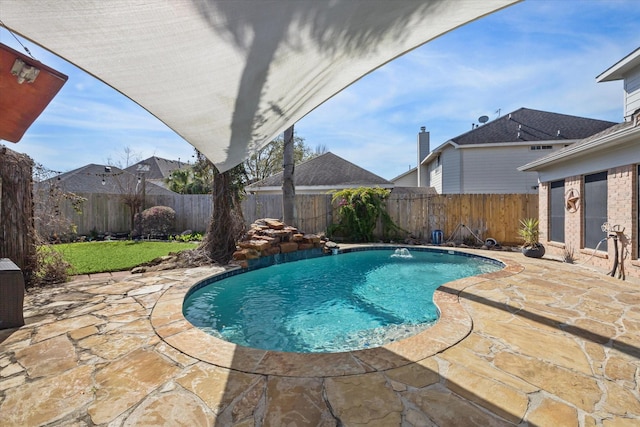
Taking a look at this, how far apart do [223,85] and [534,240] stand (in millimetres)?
8804

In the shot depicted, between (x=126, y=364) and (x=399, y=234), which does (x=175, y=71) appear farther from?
(x=399, y=234)

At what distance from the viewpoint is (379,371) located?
2309mm

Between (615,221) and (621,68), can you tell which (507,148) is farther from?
(615,221)

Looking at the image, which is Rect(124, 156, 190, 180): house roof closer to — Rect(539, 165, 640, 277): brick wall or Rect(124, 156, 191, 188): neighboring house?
Rect(124, 156, 191, 188): neighboring house

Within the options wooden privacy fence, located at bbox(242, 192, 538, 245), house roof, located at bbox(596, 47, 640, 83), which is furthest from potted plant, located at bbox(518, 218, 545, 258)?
house roof, located at bbox(596, 47, 640, 83)

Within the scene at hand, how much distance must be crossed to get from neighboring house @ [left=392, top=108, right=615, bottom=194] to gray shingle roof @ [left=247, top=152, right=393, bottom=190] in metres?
4.10

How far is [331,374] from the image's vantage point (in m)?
2.29

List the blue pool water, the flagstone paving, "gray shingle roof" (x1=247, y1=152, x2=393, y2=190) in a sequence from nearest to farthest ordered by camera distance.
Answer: the flagstone paving
the blue pool water
"gray shingle roof" (x1=247, y1=152, x2=393, y2=190)

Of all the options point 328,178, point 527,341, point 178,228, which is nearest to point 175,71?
point 527,341

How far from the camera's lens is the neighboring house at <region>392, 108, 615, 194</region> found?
13711 millimetres

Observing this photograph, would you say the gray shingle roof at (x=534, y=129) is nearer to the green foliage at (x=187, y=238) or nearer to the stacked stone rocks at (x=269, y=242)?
the stacked stone rocks at (x=269, y=242)

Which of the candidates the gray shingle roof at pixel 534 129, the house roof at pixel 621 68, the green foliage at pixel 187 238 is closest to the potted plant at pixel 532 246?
the house roof at pixel 621 68

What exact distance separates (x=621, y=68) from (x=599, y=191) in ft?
13.8

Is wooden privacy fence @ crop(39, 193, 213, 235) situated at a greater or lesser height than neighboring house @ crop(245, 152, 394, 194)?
lesser
